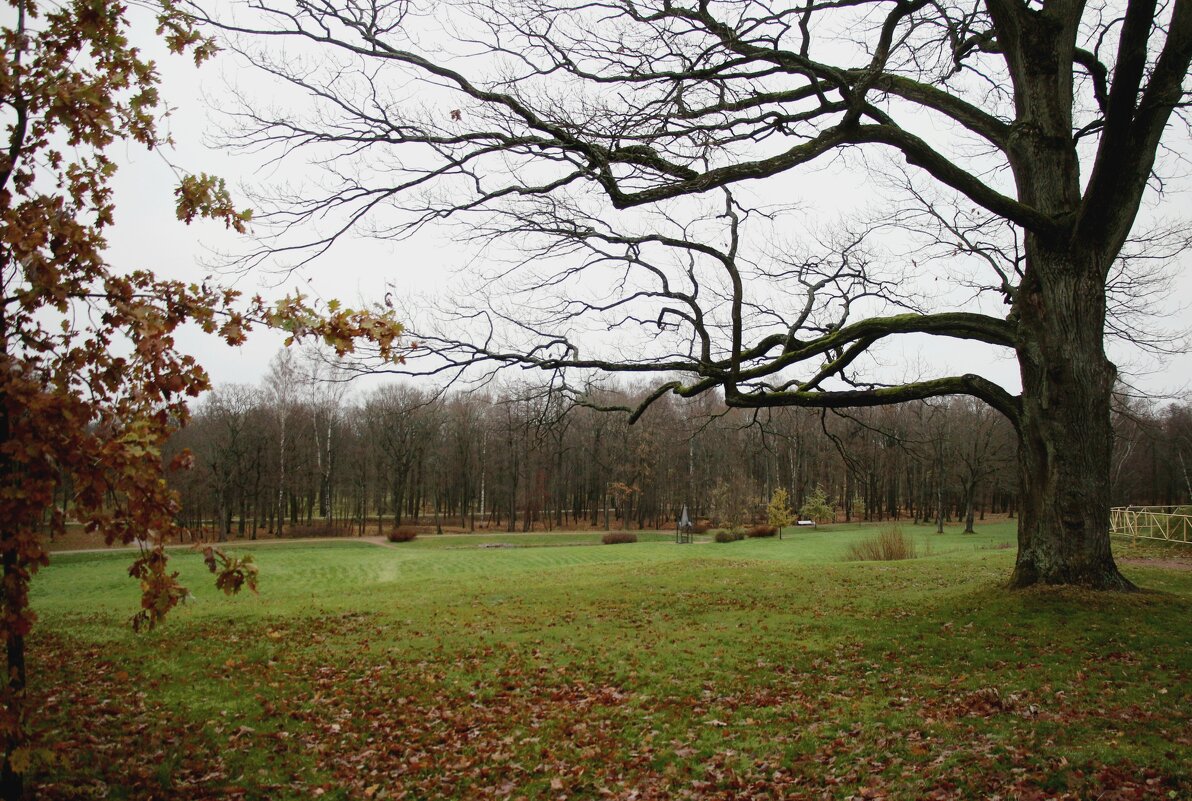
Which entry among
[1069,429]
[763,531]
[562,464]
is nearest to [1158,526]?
[1069,429]

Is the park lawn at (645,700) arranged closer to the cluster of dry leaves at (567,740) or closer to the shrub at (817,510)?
the cluster of dry leaves at (567,740)

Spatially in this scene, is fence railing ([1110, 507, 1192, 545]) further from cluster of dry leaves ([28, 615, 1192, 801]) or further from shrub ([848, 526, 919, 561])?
cluster of dry leaves ([28, 615, 1192, 801])

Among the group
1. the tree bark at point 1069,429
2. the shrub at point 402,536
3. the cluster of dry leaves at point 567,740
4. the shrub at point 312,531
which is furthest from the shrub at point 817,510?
the cluster of dry leaves at point 567,740

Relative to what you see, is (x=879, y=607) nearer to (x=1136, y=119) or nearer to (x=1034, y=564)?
(x=1034, y=564)

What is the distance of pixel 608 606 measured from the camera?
41.2 feet

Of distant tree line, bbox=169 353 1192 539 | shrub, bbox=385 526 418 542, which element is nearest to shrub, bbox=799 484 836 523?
distant tree line, bbox=169 353 1192 539

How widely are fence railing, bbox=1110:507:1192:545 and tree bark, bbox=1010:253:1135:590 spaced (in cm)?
1572

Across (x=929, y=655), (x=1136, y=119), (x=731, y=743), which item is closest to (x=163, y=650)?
(x=731, y=743)

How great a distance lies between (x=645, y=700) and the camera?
22.7 feet

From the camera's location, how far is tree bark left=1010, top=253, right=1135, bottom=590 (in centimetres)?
902

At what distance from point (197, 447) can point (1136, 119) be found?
152 ft

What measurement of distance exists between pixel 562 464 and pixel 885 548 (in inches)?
1367

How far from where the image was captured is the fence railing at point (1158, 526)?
21478mm

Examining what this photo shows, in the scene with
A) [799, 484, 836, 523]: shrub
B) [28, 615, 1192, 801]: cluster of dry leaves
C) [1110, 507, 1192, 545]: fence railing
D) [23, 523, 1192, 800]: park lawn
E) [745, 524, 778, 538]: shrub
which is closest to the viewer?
[28, 615, 1192, 801]: cluster of dry leaves
